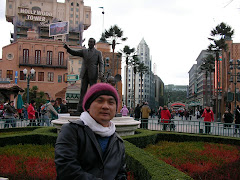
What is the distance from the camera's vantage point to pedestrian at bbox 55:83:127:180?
6.34 feet

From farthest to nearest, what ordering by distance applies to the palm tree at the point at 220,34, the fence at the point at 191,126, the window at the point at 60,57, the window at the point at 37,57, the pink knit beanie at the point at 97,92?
the window at the point at 60,57, the window at the point at 37,57, the palm tree at the point at 220,34, the fence at the point at 191,126, the pink knit beanie at the point at 97,92

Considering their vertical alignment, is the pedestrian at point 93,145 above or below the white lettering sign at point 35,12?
below

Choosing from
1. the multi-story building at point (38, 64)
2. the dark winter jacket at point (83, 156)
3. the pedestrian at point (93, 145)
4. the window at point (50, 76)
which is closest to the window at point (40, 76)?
the multi-story building at point (38, 64)

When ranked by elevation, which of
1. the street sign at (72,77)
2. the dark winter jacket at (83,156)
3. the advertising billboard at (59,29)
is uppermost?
the advertising billboard at (59,29)

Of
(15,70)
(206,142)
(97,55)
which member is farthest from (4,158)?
(15,70)

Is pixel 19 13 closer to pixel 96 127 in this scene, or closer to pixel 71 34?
pixel 71 34

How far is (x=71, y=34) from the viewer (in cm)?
7806

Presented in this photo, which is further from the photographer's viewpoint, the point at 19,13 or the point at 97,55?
the point at 19,13

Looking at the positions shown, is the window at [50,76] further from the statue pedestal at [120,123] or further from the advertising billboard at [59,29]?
the statue pedestal at [120,123]

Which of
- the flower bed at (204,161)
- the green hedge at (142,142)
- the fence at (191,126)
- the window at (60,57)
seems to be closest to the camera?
the green hedge at (142,142)

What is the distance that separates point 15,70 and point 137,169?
39.1 meters

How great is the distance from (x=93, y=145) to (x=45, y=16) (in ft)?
256

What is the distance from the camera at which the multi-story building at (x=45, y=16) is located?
71.4 meters

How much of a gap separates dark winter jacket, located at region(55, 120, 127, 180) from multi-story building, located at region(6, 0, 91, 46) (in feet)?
248
